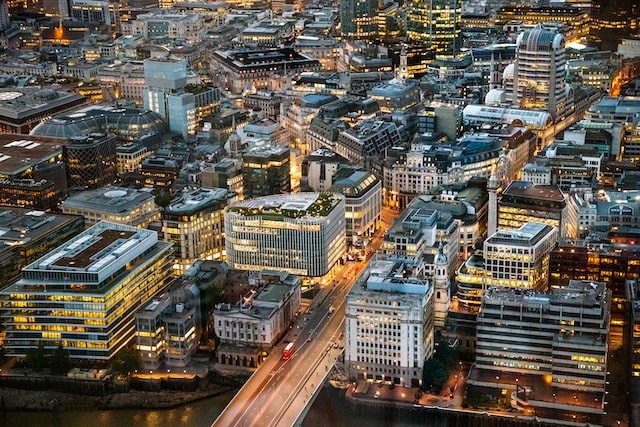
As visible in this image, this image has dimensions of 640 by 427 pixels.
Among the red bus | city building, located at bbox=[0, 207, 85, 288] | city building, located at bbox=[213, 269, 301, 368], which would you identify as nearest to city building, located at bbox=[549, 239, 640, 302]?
the red bus

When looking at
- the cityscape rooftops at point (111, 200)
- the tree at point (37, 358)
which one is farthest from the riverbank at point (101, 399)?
the cityscape rooftops at point (111, 200)

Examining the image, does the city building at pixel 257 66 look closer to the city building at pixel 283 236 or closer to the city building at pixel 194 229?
the city building at pixel 194 229

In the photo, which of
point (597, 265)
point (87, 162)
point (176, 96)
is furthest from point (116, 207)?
point (597, 265)

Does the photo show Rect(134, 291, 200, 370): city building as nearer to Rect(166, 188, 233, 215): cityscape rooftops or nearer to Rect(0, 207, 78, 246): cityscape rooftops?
Rect(0, 207, 78, 246): cityscape rooftops

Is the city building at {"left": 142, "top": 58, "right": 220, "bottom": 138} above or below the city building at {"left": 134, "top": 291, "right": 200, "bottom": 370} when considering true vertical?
above

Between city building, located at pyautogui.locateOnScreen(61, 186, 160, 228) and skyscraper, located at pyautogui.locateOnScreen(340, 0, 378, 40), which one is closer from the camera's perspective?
city building, located at pyautogui.locateOnScreen(61, 186, 160, 228)

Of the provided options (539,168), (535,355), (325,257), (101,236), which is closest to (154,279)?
(101,236)

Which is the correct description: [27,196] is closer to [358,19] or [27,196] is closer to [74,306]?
[74,306]
